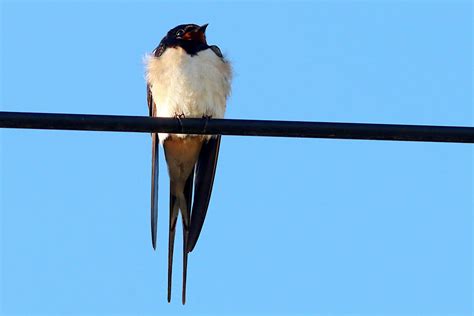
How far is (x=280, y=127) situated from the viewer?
3350 mm

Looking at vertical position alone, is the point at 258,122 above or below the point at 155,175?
below

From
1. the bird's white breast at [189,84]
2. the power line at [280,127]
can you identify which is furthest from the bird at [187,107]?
the power line at [280,127]

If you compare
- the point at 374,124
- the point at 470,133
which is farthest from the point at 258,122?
the point at 470,133

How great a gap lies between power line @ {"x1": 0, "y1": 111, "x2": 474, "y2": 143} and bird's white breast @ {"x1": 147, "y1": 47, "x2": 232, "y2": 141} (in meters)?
1.69

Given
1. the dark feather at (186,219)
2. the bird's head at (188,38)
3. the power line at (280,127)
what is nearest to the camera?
the power line at (280,127)

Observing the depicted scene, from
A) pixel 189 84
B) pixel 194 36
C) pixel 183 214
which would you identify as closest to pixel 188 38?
pixel 194 36

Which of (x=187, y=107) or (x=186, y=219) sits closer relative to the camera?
(x=187, y=107)

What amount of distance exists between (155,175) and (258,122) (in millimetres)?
1893

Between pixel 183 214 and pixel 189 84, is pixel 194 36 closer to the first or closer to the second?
pixel 189 84

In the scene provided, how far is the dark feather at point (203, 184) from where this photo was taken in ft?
16.6

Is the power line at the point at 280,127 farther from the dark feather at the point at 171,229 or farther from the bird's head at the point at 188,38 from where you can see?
the bird's head at the point at 188,38

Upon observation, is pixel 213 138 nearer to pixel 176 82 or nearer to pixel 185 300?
pixel 176 82

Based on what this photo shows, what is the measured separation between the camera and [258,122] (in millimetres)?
3344

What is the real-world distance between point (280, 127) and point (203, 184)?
2009 mm
